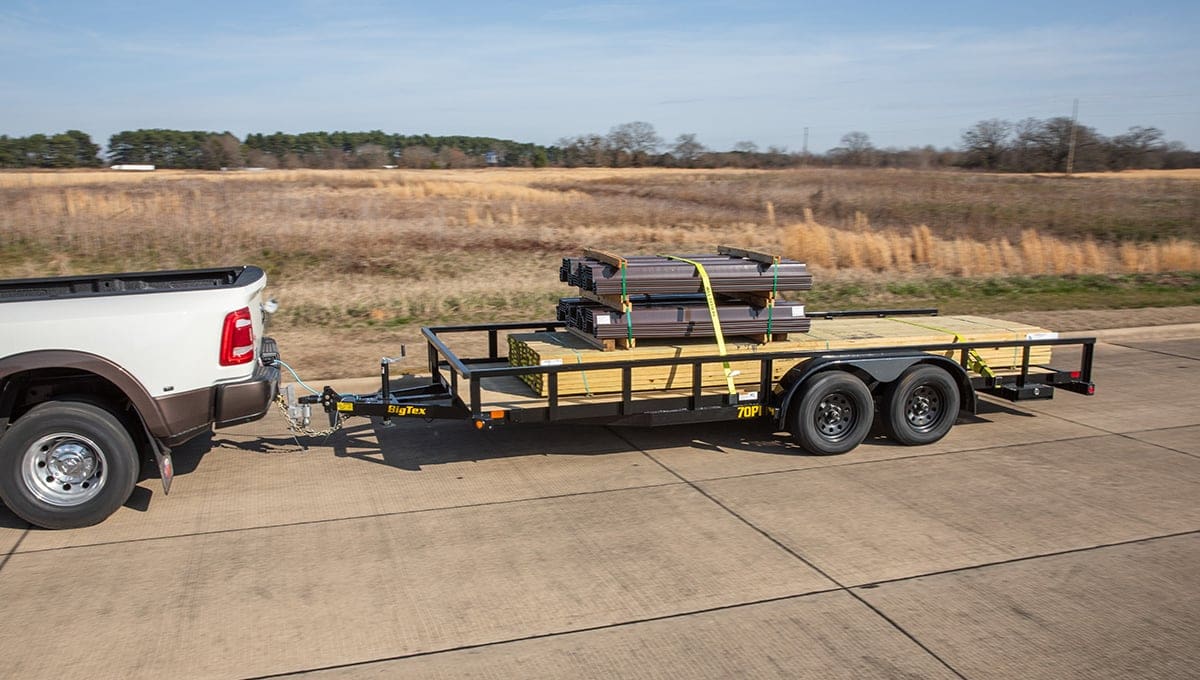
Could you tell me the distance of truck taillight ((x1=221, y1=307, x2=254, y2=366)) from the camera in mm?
6531

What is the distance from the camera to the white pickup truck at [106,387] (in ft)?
20.1

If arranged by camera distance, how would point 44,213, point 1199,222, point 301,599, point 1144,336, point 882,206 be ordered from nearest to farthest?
point 301,599 → point 1144,336 → point 44,213 → point 1199,222 → point 882,206

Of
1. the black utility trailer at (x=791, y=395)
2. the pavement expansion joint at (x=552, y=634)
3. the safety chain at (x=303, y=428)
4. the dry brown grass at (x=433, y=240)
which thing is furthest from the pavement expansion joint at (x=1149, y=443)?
the dry brown grass at (x=433, y=240)

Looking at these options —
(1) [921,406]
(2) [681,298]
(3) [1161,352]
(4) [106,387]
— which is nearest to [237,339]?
(4) [106,387]

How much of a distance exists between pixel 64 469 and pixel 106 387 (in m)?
0.64

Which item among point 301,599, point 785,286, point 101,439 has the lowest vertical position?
point 301,599

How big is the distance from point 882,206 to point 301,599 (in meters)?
35.3

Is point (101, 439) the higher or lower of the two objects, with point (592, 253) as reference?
lower

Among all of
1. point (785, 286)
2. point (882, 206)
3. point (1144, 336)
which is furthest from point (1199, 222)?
point (785, 286)

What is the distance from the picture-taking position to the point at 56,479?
6.29 meters

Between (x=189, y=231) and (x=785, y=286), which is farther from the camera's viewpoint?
(x=189, y=231)

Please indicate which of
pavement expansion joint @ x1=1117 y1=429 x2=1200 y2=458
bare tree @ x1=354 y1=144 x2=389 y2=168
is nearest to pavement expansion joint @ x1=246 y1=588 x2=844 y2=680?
pavement expansion joint @ x1=1117 y1=429 x2=1200 y2=458

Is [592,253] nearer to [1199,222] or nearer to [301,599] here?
[301,599]

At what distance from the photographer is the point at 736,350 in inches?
311
